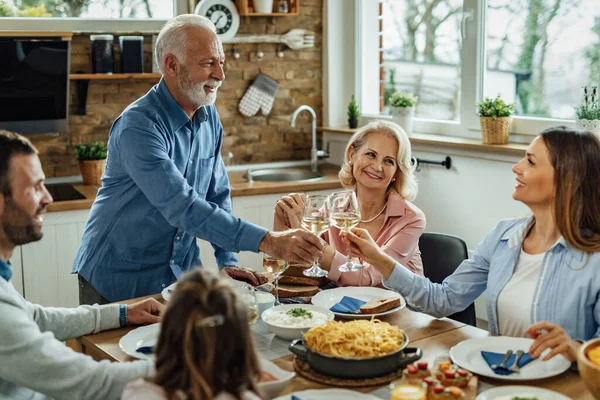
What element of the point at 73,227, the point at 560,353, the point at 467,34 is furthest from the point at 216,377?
the point at 467,34

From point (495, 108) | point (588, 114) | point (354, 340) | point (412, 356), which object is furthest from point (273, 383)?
point (495, 108)

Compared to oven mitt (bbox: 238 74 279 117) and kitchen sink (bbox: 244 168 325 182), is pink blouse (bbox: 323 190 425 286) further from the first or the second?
oven mitt (bbox: 238 74 279 117)

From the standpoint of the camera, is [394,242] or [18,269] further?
[18,269]

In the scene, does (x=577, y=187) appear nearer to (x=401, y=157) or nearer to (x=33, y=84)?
(x=401, y=157)

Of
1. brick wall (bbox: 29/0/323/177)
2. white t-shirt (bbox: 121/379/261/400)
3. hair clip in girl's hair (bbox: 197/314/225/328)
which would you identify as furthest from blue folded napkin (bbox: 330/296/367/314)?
brick wall (bbox: 29/0/323/177)

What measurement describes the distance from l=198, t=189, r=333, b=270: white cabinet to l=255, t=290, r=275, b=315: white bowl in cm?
190

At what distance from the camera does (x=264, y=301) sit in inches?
87.6

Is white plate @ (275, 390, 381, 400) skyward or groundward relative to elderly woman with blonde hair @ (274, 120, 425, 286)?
groundward

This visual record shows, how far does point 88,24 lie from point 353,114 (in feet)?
5.47

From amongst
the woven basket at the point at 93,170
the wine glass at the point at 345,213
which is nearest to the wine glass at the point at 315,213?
the wine glass at the point at 345,213

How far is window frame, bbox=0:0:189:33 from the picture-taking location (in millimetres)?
4168

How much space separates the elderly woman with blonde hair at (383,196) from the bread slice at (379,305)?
0.41 m

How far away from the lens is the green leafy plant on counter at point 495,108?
384 cm

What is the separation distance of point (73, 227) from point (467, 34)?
7.52ft
